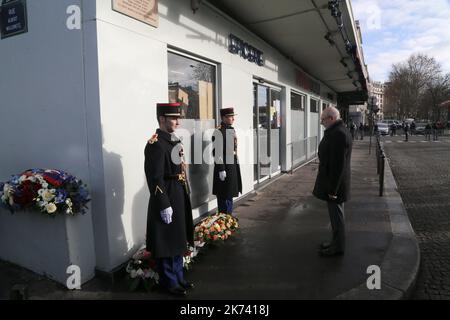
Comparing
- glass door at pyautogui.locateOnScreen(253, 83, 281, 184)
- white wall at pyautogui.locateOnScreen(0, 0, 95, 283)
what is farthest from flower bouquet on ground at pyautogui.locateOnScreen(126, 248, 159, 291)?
glass door at pyautogui.locateOnScreen(253, 83, 281, 184)

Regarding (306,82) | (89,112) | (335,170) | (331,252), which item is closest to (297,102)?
(306,82)

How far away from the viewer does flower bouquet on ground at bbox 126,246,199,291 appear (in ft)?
10.8

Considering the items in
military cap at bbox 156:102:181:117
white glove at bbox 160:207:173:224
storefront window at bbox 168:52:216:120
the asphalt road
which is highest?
storefront window at bbox 168:52:216:120

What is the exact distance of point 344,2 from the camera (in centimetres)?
582

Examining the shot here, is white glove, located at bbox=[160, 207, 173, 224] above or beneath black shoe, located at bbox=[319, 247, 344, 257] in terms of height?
above

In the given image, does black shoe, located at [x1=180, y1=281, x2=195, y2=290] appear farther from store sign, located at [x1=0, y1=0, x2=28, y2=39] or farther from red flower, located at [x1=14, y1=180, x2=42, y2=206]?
store sign, located at [x1=0, y1=0, x2=28, y2=39]

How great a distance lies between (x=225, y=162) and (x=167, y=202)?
2099 mm

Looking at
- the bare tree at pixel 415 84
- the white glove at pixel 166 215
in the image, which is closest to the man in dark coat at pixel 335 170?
the white glove at pixel 166 215

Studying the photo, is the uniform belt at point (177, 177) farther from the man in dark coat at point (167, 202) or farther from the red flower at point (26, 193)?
the red flower at point (26, 193)

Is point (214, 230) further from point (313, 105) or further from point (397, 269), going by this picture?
point (313, 105)

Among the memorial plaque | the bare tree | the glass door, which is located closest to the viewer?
the memorial plaque

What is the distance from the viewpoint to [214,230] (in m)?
4.36

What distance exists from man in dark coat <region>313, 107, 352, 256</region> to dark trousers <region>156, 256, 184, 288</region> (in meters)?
1.77
